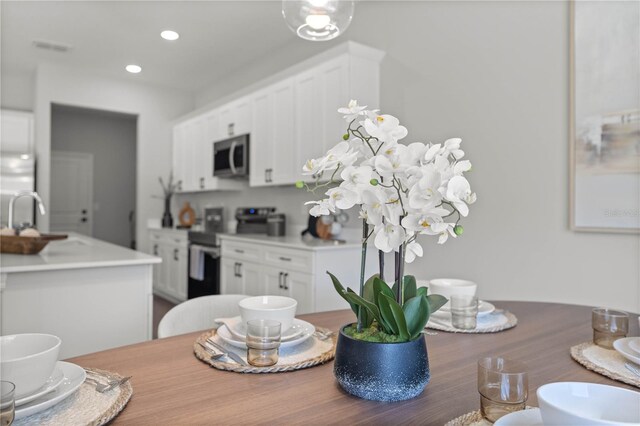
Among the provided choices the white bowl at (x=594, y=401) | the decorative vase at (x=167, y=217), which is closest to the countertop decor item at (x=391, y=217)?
the white bowl at (x=594, y=401)

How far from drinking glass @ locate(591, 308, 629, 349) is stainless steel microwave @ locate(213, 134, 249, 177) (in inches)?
146

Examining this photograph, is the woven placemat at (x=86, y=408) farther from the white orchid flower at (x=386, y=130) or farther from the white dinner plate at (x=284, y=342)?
the white orchid flower at (x=386, y=130)

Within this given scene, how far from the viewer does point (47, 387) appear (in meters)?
0.75

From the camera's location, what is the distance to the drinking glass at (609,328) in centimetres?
104

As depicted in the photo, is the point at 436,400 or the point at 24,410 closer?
the point at 24,410

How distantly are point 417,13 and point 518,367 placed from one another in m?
2.97

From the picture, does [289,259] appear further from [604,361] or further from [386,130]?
[386,130]

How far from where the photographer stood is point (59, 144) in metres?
6.89

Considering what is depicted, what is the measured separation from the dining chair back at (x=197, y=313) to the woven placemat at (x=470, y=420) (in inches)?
38.0

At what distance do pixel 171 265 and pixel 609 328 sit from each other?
4.70m

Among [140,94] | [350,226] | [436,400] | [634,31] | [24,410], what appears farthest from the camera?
[140,94]

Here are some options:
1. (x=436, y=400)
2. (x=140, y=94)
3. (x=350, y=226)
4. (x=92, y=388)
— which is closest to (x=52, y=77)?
(x=140, y=94)

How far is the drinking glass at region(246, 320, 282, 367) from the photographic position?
36.5 inches

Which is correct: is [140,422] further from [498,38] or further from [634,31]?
[498,38]
